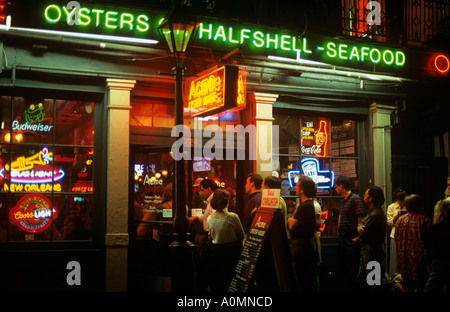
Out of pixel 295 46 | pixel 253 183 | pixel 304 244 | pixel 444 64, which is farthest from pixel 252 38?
pixel 444 64

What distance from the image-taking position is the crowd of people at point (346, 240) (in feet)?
24.2

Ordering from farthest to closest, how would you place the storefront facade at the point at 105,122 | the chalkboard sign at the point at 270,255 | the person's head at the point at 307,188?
the storefront facade at the point at 105,122 → the person's head at the point at 307,188 → the chalkboard sign at the point at 270,255

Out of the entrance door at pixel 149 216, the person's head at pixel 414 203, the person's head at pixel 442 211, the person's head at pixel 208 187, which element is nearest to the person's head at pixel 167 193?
the entrance door at pixel 149 216

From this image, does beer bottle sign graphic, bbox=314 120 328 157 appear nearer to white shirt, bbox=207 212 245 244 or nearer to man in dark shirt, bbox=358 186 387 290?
man in dark shirt, bbox=358 186 387 290

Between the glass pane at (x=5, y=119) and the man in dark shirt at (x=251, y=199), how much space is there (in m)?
3.96

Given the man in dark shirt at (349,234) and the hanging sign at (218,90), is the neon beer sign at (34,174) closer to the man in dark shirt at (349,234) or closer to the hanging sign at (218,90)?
the hanging sign at (218,90)

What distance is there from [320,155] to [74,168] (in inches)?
194

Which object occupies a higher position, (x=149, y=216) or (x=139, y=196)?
(x=139, y=196)

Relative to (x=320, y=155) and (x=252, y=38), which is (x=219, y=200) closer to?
(x=252, y=38)

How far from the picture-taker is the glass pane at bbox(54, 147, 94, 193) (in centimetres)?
837

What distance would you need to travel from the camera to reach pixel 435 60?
10680 millimetres

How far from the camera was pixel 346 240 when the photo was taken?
867 centimetres

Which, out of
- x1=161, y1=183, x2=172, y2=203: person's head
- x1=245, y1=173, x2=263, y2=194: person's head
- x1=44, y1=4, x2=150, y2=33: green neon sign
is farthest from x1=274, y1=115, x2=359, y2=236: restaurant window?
x1=44, y1=4, x2=150, y2=33: green neon sign

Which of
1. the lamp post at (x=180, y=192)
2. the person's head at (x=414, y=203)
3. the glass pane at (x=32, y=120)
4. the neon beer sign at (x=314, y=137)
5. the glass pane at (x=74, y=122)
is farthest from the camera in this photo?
the neon beer sign at (x=314, y=137)
